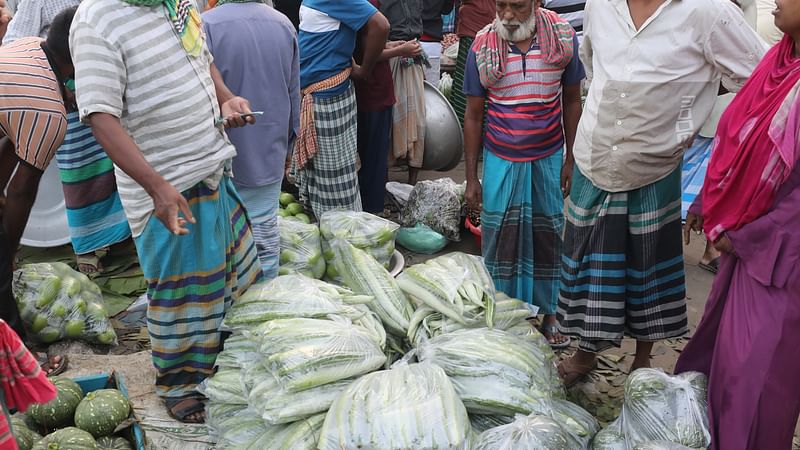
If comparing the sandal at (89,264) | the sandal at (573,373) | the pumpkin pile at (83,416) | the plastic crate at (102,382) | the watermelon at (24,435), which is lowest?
the sandal at (573,373)

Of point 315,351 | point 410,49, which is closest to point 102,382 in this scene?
point 315,351

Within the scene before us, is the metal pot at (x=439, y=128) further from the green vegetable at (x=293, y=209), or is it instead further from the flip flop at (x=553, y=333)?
the flip flop at (x=553, y=333)

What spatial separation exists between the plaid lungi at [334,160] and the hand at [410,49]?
1.98 feet

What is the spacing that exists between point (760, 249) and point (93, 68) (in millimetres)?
2384

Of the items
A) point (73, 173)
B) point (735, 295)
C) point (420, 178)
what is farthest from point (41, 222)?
point (735, 295)

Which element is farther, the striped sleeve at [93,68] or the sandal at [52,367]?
the sandal at [52,367]

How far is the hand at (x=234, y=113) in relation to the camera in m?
3.01

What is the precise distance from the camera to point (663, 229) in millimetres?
3246

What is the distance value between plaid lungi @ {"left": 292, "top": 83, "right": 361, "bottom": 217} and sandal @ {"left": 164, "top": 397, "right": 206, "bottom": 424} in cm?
210

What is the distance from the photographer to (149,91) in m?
2.73

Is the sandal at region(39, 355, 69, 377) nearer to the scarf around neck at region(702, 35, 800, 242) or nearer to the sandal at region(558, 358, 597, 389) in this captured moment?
the sandal at region(558, 358, 597, 389)

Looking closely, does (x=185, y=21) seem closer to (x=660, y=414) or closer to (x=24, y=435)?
(x=24, y=435)

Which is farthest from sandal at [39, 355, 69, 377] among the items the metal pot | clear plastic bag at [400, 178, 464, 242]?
the metal pot

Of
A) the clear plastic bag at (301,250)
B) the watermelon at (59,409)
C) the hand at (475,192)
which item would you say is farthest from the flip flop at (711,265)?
the watermelon at (59,409)
